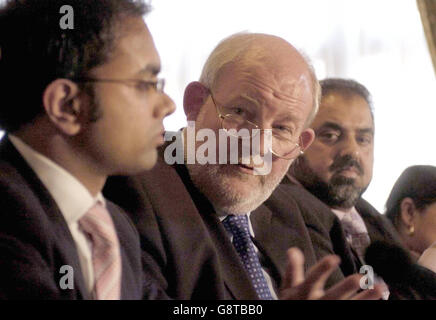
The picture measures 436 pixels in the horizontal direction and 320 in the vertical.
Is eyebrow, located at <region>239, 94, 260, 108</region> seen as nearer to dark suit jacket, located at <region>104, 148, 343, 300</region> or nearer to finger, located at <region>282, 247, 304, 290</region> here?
dark suit jacket, located at <region>104, 148, 343, 300</region>

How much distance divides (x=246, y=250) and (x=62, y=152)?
1.54ft

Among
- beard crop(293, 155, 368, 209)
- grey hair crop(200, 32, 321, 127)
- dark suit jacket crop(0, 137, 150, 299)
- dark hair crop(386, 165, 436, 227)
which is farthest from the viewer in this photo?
dark hair crop(386, 165, 436, 227)

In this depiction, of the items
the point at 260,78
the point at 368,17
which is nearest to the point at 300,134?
the point at 260,78

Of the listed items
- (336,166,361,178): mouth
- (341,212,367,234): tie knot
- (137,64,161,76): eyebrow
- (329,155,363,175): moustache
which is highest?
(137,64,161,76): eyebrow

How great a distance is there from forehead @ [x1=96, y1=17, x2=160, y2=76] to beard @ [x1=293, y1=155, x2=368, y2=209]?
2.69 ft

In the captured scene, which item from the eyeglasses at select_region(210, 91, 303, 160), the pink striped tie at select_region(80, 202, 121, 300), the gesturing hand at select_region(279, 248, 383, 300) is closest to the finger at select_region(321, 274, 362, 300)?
the gesturing hand at select_region(279, 248, 383, 300)

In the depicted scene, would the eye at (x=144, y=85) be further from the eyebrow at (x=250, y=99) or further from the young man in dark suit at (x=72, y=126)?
the eyebrow at (x=250, y=99)

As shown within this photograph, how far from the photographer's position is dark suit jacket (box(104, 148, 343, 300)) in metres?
1.03

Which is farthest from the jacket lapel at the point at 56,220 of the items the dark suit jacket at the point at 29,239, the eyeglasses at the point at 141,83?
the eyeglasses at the point at 141,83

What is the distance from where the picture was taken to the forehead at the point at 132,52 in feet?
2.69

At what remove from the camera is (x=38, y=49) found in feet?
2.63

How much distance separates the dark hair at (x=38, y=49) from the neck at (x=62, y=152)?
0.02 meters

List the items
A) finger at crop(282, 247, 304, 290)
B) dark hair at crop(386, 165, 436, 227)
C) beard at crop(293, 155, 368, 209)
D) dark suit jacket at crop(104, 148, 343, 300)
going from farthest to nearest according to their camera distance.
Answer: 1. dark hair at crop(386, 165, 436, 227)
2. beard at crop(293, 155, 368, 209)
3. dark suit jacket at crop(104, 148, 343, 300)
4. finger at crop(282, 247, 304, 290)
